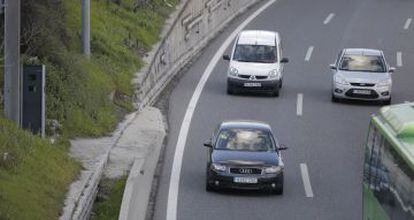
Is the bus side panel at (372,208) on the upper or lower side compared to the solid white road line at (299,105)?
upper

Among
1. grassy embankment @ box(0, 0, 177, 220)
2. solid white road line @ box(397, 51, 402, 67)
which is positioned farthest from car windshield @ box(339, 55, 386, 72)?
grassy embankment @ box(0, 0, 177, 220)

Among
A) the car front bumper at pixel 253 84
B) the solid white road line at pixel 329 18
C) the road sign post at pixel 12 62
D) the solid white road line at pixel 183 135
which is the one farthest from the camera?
the solid white road line at pixel 329 18

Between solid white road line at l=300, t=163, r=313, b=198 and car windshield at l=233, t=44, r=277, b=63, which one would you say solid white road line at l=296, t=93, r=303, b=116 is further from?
solid white road line at l=300, t=163, r=313, b=198

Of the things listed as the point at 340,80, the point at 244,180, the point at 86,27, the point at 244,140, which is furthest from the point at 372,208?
the point at 340,80

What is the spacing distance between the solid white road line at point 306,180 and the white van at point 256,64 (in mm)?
9131

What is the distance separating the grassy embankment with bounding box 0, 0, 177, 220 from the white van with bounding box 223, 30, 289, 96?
9.93 feet

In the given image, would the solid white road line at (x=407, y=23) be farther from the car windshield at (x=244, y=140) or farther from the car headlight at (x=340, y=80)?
the car windshield at (x=244, y=140)

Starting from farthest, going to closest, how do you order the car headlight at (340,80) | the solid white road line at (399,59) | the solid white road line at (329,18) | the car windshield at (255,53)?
the solid white road line at (329,18), the solid white road line at (399,59), the car windshield at (255,53), the car headlight at (340,80)

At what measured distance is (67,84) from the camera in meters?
26.8

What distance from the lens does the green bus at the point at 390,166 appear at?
Result: 14359 millimetres

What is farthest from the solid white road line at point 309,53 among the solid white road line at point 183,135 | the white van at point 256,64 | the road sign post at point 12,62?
the road sign post at point 12,62

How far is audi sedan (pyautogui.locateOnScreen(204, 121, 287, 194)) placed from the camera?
23.1 meters

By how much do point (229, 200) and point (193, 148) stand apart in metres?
5.20

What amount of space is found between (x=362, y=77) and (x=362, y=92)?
2.10ft
